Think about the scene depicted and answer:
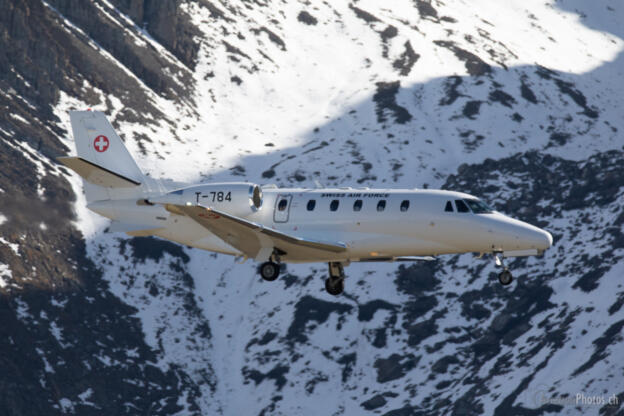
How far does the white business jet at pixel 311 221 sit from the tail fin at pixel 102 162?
67 mm

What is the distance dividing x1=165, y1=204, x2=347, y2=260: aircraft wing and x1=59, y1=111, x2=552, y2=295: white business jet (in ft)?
0.17

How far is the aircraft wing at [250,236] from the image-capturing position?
187 ft

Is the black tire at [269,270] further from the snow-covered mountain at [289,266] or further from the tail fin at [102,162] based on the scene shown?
the snow-covered mountain at [289,266]

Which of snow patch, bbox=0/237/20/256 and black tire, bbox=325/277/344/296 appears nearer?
black tire, bbox=325/277/344/296

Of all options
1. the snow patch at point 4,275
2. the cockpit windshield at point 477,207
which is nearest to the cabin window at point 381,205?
the cockpit windshield at point 477,207

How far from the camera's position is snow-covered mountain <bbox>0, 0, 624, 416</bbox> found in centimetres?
13700

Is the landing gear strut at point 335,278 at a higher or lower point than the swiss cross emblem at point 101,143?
lower

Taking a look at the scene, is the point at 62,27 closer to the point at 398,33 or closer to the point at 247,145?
the point at 247,145

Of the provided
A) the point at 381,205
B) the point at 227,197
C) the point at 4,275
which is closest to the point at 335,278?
the point at 381,205

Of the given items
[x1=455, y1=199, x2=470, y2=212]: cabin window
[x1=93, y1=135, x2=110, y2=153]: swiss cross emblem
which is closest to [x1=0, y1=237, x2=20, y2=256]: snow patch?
[x1=93, y1=135, x2=110, y2=153]: swiss cross emblem

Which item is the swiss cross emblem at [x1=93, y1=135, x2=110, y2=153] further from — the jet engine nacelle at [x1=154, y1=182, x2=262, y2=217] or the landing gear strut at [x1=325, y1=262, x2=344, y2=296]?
the landing gear strut at [x1=325, y1=262, x2=344, y2=296]

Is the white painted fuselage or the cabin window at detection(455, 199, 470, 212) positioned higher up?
the cabin window at detection(455, 199, 470, 212)

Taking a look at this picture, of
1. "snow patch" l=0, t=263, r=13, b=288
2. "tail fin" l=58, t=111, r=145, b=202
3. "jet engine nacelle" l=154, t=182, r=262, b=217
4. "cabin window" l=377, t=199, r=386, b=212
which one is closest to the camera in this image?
"cabin window" l=377, t=199, r=386, b=212

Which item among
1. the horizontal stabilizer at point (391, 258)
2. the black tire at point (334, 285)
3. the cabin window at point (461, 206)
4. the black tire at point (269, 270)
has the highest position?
the cabin window at point (461, 206)
